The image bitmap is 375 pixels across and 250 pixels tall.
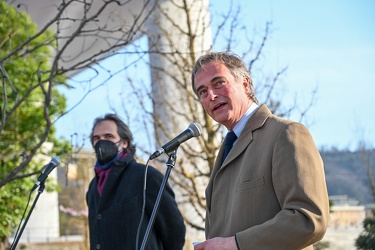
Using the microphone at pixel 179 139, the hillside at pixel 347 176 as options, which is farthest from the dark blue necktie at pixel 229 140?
the hillside at pixel 347 176

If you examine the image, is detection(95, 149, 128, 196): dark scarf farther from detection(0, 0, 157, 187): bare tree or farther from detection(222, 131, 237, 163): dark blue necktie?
detection(222, 131, 237, 163): dark blue necktie

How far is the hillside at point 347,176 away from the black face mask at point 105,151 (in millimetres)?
32764

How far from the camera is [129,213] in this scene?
4602 millimetres

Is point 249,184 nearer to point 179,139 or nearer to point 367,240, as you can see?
point 179,139

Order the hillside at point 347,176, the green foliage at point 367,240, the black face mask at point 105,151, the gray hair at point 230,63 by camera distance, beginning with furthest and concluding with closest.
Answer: the hillside at point 347,176 < the green foliage at point 367,240 < the black face mask at point 105,151 < the gray hair at point 230,63

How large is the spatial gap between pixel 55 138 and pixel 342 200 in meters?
25.7

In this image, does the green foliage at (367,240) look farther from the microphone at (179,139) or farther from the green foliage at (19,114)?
the green foliage at (19,114)

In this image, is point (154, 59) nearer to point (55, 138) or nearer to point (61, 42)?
point (55, 138)

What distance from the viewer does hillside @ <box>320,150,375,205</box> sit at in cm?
3778

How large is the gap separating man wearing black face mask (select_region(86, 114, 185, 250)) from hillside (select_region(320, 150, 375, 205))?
1288 inches

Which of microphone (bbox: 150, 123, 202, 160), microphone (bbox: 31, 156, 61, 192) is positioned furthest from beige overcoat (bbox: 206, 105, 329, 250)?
microphone (bbox: 31, 156, 61, 192)

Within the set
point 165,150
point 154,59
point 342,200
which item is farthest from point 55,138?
point 342,200

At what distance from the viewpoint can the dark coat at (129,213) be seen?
4578 millimetres

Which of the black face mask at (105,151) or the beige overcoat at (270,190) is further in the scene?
the black face mask at (105,151)
